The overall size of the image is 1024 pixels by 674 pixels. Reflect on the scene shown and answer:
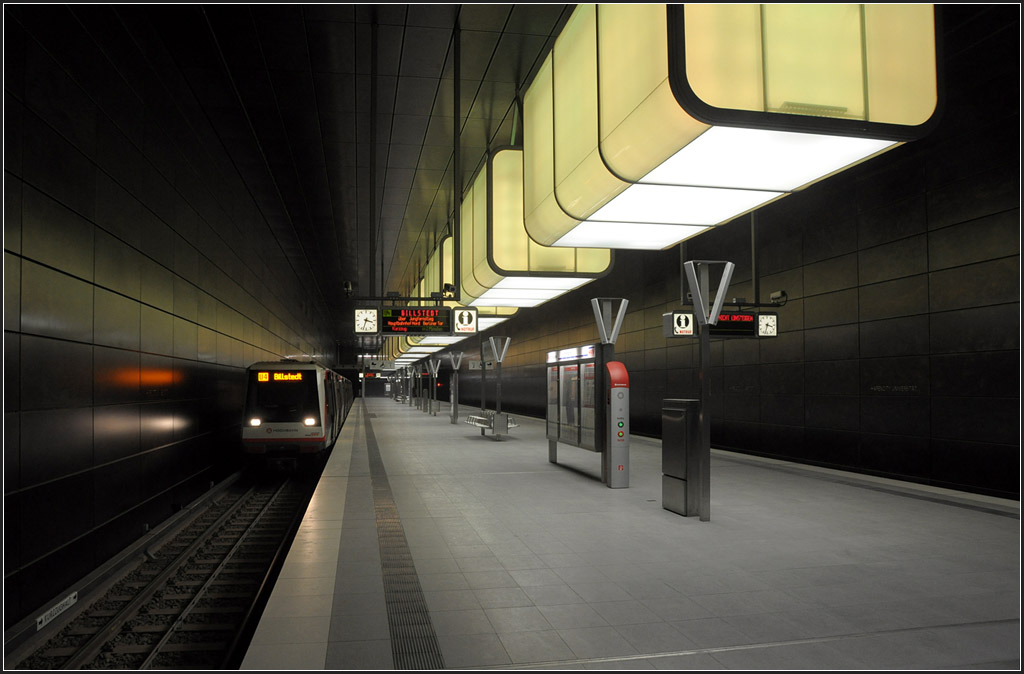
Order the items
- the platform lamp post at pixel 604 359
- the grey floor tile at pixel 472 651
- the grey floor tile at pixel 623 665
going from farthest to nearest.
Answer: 1. the platform lamp post at pixel 604 359
2. the grey floor tile at pixel 472 651
3. the grey floor tile at pixel 623 665

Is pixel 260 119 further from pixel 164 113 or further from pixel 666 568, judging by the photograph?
pixel 666 568

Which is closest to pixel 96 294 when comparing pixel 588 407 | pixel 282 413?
pixel 588 407

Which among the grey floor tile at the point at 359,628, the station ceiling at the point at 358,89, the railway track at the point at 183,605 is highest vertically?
the station ceiling at the point at 358,89

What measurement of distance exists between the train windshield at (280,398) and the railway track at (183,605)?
3833 mm

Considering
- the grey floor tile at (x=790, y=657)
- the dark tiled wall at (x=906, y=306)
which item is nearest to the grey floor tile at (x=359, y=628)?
the grey floor tile at (x=790, y=657)

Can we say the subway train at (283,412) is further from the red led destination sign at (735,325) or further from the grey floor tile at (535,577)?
the grey floor tile at (535,577)

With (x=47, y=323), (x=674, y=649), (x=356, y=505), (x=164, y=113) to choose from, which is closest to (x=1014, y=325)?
(x=674, y=649)

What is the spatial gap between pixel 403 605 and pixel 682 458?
436 cm

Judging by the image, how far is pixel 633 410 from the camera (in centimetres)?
2097

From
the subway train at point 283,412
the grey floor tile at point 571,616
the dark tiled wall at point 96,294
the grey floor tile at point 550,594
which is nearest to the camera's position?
the grey floor tile at point 571,616

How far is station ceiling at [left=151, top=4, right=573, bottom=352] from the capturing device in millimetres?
8758

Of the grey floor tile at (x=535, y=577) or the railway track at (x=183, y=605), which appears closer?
the grey floor tile at (x=535, y=577)

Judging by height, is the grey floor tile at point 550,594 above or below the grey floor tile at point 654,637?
below

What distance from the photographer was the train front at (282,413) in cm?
1515
